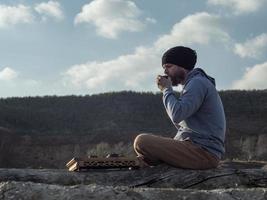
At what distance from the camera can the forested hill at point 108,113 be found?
3916 cm

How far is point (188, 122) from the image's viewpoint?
576 centimetres

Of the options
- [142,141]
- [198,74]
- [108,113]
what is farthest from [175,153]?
[108,113]

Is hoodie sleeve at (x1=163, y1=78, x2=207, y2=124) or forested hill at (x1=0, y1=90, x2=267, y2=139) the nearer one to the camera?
hoodie sleeve at (x1=163, y1=78, x2=207, y2=124)

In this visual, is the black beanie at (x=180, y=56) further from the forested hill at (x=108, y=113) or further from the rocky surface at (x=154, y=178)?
the forested hill at (x=108, y=113)

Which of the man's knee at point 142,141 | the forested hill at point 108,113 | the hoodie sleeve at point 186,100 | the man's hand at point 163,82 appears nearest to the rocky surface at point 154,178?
the man's knee at point 142,141

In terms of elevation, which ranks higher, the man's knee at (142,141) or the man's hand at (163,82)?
the man's hand at (163,82)

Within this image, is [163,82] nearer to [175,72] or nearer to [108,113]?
[175,72]

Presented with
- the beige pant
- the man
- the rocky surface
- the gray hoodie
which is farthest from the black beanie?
the rocky surface

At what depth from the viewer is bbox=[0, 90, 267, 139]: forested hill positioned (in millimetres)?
39156

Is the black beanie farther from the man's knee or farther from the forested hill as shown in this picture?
the forested hill

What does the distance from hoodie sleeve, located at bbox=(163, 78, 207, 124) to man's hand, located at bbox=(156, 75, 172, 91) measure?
0.04m

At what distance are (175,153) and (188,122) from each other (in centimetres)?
33

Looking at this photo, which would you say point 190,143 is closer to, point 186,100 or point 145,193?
point 186,100

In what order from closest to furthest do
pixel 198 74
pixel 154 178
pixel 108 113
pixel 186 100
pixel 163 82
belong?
1. pixel 154 178
2. pixel 186 100
3. pixel 163 82
4. pixel 198 74
5. pixel 108 113
